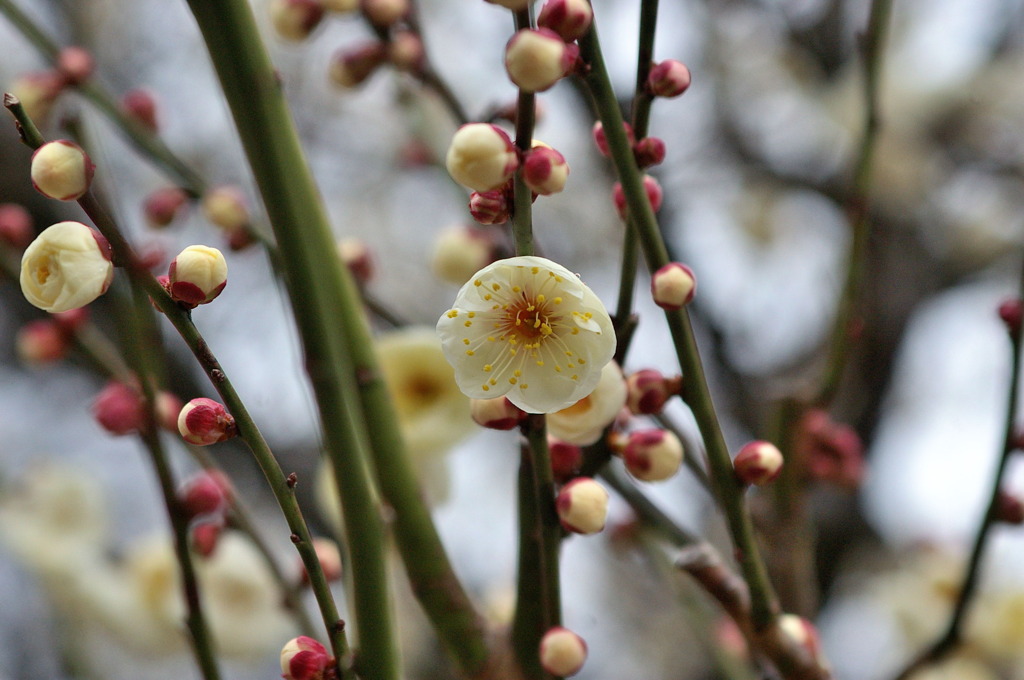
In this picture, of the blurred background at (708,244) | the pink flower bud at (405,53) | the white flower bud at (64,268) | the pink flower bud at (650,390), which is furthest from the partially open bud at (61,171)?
the blurred background at (708,244)

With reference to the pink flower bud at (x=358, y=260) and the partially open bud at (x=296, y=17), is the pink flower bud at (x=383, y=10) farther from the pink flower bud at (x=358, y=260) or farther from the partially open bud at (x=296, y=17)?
the pink flower bud at (x=358, y=260)

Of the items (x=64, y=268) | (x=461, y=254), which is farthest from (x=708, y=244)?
(x=64, y=268)

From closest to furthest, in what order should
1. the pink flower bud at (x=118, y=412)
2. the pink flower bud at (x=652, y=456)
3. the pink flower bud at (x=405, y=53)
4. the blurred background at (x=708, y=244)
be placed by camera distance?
the pink flower bud at (x=652, y=456) → the pink flower bud at (x=118, y=412) → the pink flower bud at (x=405, y=53) → the blurred background at (x=708, y=244)

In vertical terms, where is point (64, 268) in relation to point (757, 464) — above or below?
above

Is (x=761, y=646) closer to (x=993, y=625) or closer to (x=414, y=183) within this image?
→ (x=993, y=625)

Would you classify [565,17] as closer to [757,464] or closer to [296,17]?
[757,464]

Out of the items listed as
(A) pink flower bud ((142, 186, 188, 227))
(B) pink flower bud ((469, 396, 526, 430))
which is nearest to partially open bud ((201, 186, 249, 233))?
(A) pink flower bud ((142, 186, 188, 227))
